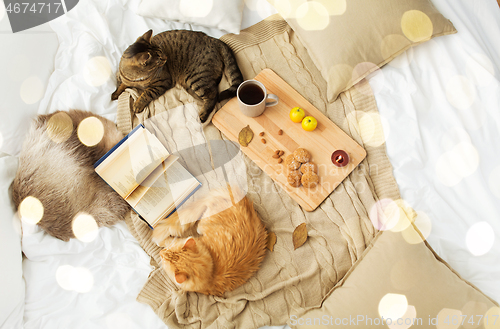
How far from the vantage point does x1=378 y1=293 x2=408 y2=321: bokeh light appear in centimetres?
72

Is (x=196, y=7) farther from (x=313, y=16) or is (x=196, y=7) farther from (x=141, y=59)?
(x=313, y=16)

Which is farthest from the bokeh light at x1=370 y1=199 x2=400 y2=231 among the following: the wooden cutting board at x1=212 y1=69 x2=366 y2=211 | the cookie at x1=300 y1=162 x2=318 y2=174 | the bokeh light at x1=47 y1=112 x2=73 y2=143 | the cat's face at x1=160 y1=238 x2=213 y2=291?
the bokeh light at x1=47 y1=112 x2=73 y2=143

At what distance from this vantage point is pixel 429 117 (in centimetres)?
96

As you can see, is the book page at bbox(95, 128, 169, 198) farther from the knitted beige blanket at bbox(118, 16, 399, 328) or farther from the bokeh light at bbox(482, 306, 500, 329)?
the bokeh light at bbox(482, 306, 500, 329)

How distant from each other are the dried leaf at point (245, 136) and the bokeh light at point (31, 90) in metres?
0.86

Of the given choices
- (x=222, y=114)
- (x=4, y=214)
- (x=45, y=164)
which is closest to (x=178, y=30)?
(x=222, y=114)

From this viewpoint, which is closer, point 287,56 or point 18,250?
point 18,250

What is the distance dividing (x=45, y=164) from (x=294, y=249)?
973mm

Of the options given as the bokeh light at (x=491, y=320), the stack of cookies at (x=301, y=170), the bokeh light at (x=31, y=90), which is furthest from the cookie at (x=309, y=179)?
the bokeh light at (x=31, y=90)

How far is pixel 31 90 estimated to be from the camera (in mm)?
1018

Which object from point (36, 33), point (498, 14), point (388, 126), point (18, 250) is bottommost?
point (18, 250)

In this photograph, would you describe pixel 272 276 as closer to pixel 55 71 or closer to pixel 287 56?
pixel 287 56

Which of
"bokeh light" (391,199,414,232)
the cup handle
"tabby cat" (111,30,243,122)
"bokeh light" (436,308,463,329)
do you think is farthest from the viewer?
"tabby cat" (111,30,243,122)

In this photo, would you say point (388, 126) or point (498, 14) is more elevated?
point (498, 14)
